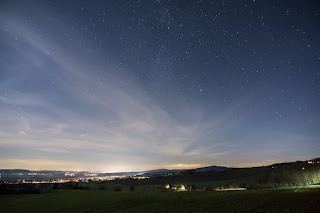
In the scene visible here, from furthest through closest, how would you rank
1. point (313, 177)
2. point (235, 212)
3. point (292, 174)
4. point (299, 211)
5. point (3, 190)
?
1. point (292, 174)
2. point (313, 177)
3. point (3, 190)
4. point (235, 212)
5. point (299, 211)

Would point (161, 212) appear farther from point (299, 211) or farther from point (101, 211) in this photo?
point (299, 211)

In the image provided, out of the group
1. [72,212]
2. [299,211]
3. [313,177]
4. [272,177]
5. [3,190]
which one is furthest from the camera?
[272,177]

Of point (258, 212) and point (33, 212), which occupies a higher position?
point (258, 212)

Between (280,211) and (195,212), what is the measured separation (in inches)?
356

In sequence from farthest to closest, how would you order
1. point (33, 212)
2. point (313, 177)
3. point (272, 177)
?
point (272, 177) → point (313, 177) → point (33, 212)

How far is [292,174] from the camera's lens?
334 feet

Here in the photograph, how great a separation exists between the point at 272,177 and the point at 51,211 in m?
116

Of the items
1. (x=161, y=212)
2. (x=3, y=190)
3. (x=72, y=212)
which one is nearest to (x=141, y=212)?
(x=161, y=212)

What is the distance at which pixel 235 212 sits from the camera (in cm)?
2083

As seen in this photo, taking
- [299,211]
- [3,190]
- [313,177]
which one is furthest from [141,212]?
[313,177]

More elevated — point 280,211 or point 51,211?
point 280,211

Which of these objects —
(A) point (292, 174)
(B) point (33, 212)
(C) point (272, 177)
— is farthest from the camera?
(C) point (272, 177)

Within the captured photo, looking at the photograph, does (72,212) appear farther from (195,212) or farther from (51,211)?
(195,212)

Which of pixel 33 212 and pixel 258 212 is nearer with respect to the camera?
pixel 258 212
